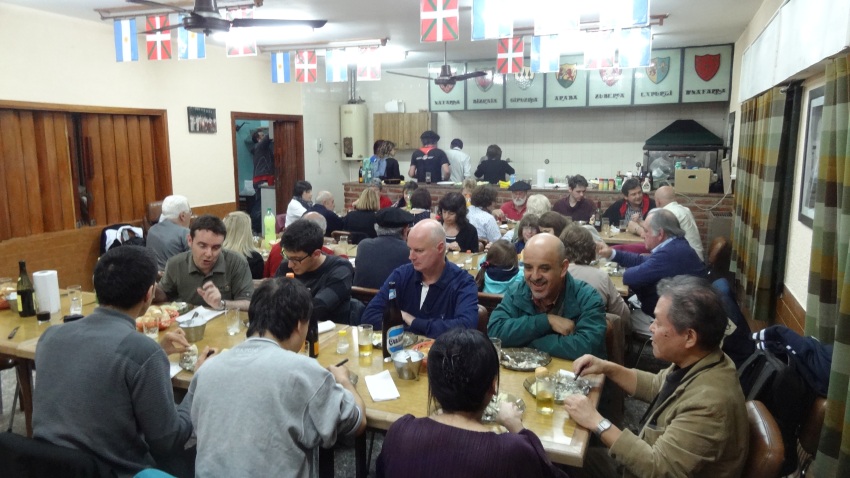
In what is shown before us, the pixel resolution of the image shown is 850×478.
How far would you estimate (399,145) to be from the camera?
11.7 metres

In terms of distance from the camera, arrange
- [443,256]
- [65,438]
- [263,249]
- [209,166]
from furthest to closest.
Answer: [209,166] < [263,249] < [443,256] < [65,438]

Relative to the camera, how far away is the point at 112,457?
1995mm

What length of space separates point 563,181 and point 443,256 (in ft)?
25.4

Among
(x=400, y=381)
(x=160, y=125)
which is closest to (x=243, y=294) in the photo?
(x=400, y=381)

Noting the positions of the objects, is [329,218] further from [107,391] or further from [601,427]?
[601,427]

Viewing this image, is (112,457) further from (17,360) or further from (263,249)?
(263,249)

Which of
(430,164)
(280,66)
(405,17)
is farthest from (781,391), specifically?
(430,164)

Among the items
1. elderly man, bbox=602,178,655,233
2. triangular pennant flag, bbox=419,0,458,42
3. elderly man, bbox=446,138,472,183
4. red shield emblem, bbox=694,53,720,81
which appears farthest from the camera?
elderly man, bbox=446,138,472,183

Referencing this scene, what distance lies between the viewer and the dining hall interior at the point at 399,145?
3049mm

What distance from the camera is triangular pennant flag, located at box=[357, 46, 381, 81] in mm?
7648

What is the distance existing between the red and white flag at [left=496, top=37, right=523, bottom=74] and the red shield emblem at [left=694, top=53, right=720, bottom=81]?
3.86 meters

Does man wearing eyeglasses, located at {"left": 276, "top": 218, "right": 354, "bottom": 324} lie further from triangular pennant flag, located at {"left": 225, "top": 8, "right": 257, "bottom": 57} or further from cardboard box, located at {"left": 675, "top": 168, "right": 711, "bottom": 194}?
cardboard box, located at {"left": 675, "top": 168, "right": 711, "bottom": 194}

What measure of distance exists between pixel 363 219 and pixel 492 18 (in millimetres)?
2411

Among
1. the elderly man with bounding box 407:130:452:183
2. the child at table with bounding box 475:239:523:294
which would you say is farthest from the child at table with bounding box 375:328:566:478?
the elderly man with bounding box 407:130:452:183
